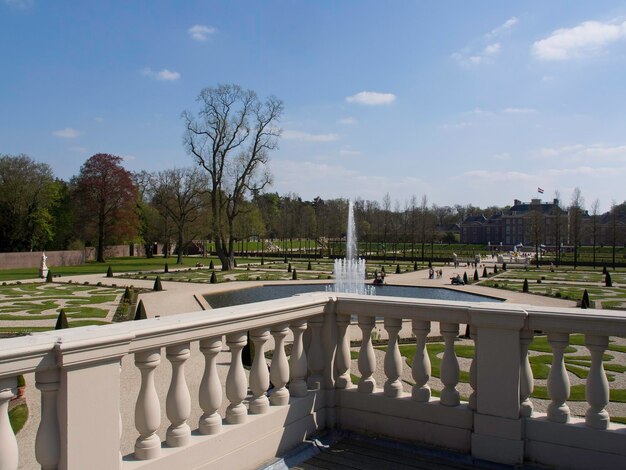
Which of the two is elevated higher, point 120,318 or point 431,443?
point 431,443

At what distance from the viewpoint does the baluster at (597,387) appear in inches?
138

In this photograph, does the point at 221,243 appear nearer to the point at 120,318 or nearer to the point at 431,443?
the point at 120,318

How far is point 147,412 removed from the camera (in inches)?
115

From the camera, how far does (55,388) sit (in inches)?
95.2

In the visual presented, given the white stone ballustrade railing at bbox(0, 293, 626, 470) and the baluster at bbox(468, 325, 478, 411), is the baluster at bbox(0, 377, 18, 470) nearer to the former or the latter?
the white stone ballustrade railing at bbox(0, 293, 626, 470)

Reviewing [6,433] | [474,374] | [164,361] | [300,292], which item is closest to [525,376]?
[474,374]

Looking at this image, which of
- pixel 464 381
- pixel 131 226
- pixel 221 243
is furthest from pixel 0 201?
pixel 464 381

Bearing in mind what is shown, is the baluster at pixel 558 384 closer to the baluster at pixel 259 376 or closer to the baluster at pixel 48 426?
the baluster at pixel 259 376

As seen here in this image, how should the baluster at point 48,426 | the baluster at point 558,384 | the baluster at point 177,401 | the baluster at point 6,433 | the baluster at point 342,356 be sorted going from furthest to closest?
the baluster at point 342,356 < the baluster at point 558,384 < the baluster at point 177,401 < the baluster at point 48,426 < the baluster at point 6,433

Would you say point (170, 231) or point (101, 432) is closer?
point (101, 432)

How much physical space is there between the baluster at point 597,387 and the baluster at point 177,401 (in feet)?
9.41

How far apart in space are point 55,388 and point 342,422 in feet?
9.18

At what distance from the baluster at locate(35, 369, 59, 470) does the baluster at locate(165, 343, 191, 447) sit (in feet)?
2.47

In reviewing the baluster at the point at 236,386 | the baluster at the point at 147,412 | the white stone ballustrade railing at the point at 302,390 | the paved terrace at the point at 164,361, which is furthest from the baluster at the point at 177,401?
the paved terrace at the point at 164,361
